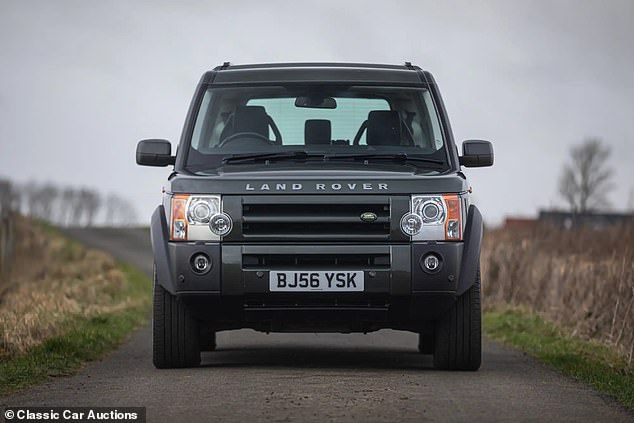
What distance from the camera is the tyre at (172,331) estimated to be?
10438 mm

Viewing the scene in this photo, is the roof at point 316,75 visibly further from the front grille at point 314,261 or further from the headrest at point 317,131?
the front grille at point 314,261

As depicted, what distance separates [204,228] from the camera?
10.1m

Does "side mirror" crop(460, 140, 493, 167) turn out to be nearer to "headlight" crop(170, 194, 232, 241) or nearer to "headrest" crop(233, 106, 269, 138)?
"headrest" crop(233, 106, 269, 138)

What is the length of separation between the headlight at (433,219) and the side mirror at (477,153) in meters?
1.06

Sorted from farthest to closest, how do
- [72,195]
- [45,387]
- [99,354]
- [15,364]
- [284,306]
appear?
[72,195] < [99,354] < [15,364] < [284,306] < [45,387]

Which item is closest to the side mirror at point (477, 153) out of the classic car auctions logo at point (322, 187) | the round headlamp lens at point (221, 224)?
the classic car auctions logo at point (322, 187)

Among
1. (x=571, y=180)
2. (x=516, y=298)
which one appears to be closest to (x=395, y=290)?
(x=516, y=298)

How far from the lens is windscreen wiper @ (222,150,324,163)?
35.1 feet

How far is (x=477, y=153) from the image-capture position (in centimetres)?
1112

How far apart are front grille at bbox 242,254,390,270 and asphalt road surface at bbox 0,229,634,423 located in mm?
758

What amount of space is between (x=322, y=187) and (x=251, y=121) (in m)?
1.35

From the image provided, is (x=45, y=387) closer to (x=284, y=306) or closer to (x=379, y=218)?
(x=284, y=306)

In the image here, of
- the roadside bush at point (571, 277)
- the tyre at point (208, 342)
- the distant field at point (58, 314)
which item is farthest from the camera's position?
the roadside bush at point (571, 277)

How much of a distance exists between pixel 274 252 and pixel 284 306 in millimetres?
422
